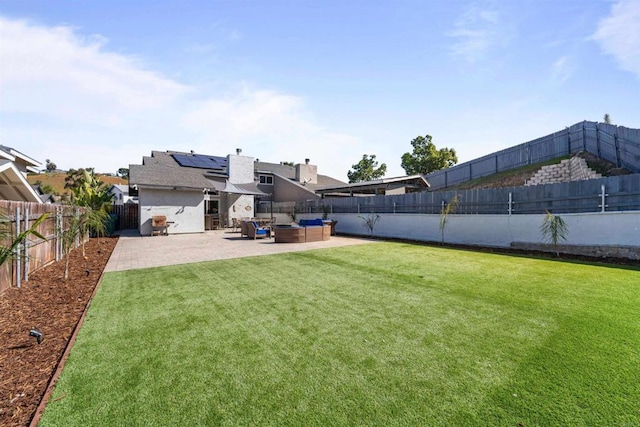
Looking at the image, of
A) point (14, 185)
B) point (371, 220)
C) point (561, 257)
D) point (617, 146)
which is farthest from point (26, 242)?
point (617, 146)

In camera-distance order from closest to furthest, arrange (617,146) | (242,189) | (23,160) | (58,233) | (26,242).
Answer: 1. (26,242)
2. (58,233)
3. (23,160)
4. (617,146)
5. (242,189)

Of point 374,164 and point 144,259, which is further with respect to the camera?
point 374,164

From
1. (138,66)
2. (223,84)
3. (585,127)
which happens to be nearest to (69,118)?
(138,66)

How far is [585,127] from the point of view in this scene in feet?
50.5

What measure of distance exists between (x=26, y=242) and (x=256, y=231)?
30.9 ft

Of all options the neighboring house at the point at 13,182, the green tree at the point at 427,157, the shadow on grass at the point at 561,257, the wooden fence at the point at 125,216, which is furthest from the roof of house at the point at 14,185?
the green tree at the point at 427,157

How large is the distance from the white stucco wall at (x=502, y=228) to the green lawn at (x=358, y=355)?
3.50 metres

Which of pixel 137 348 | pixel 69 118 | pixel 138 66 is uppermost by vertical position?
pixel 138 66

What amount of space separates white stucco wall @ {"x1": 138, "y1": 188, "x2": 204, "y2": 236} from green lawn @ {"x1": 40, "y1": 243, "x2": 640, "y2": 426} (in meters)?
11.6

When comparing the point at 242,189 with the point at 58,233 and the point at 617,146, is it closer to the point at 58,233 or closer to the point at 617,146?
the point at 58,233

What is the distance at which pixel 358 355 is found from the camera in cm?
313

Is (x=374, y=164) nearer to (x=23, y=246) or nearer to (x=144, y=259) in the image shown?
(x=144, y=259)

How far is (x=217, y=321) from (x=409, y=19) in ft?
34.7

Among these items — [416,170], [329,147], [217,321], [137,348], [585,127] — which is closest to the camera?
[137,348]
